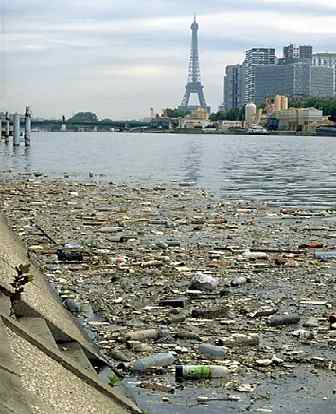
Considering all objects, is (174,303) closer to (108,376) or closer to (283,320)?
(283,320)

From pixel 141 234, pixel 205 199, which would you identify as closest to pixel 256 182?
pixel 205 199

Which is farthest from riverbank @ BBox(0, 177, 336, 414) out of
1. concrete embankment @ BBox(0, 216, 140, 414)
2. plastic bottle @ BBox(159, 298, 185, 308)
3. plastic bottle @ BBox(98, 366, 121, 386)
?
concrete embankment @ BBox(0, 216, 140, 414)

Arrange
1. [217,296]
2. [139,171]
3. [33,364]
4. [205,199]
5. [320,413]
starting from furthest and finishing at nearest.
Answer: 1. [139,171]
2. [205,199]
3. [217,296]
4. [320,413]
5. [33,364]

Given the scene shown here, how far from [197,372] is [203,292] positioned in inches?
143

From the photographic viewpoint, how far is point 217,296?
1031cm

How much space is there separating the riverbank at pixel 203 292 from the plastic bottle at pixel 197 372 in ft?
0.23

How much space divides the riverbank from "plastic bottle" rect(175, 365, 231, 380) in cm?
7

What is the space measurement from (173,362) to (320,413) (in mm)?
1547

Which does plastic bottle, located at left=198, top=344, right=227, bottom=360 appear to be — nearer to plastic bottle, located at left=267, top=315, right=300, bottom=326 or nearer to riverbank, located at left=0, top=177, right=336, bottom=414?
riverbank, located at left=0, top=177, right=336, bottom=414

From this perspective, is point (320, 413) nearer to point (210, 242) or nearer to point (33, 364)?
point (33, 364)

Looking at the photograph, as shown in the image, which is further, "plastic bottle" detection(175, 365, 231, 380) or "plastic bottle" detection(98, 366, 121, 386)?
"plastic bottle" detection(175, 365, 231, 380)

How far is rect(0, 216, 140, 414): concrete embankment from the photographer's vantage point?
4.59 meters

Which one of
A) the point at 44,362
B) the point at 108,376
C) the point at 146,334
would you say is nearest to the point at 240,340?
the point at 146,334

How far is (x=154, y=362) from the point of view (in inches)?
283
